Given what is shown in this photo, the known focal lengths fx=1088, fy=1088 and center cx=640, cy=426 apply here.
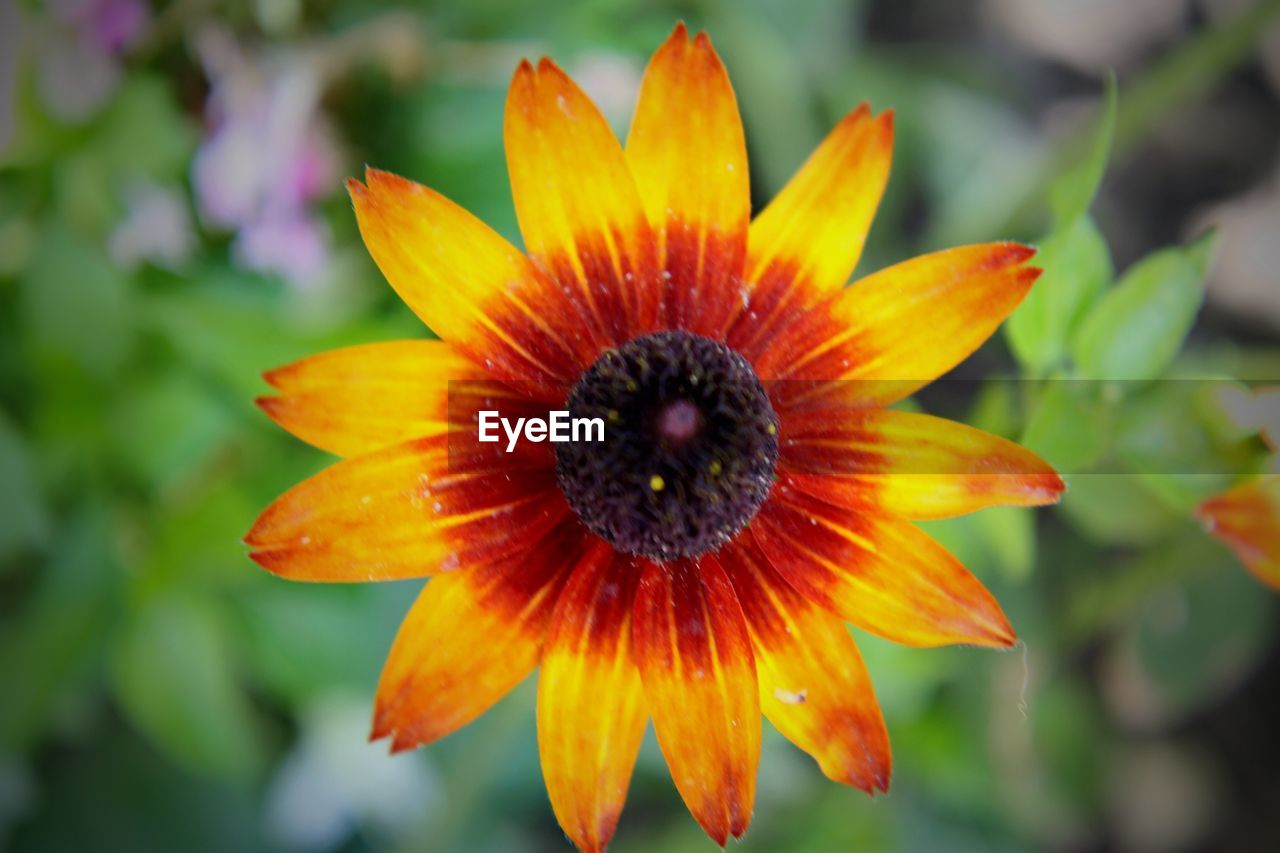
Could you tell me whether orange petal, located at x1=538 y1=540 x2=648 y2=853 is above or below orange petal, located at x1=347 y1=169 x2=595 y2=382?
below

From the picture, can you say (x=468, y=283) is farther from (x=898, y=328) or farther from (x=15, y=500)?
(x=15, y=500)

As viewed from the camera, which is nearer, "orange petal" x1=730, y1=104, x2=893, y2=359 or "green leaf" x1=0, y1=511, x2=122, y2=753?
"orange petal" x1=730, y1=104, x2=893, y2=359

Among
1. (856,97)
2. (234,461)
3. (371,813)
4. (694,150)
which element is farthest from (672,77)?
(371,813)

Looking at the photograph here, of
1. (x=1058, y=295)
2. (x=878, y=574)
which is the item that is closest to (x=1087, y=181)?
(x=1058, y=295)

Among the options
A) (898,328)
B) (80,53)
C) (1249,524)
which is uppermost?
(80,53)

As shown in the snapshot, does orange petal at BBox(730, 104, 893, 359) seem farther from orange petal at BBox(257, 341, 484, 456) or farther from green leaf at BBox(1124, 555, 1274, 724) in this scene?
green leaf at BBox(1124, 555, 1274, 724)

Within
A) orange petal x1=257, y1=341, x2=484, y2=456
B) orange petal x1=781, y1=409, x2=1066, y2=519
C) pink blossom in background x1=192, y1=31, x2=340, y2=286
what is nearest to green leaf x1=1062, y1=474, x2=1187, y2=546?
orange petal x1=781, y1=409, x2=1066, y2=519
